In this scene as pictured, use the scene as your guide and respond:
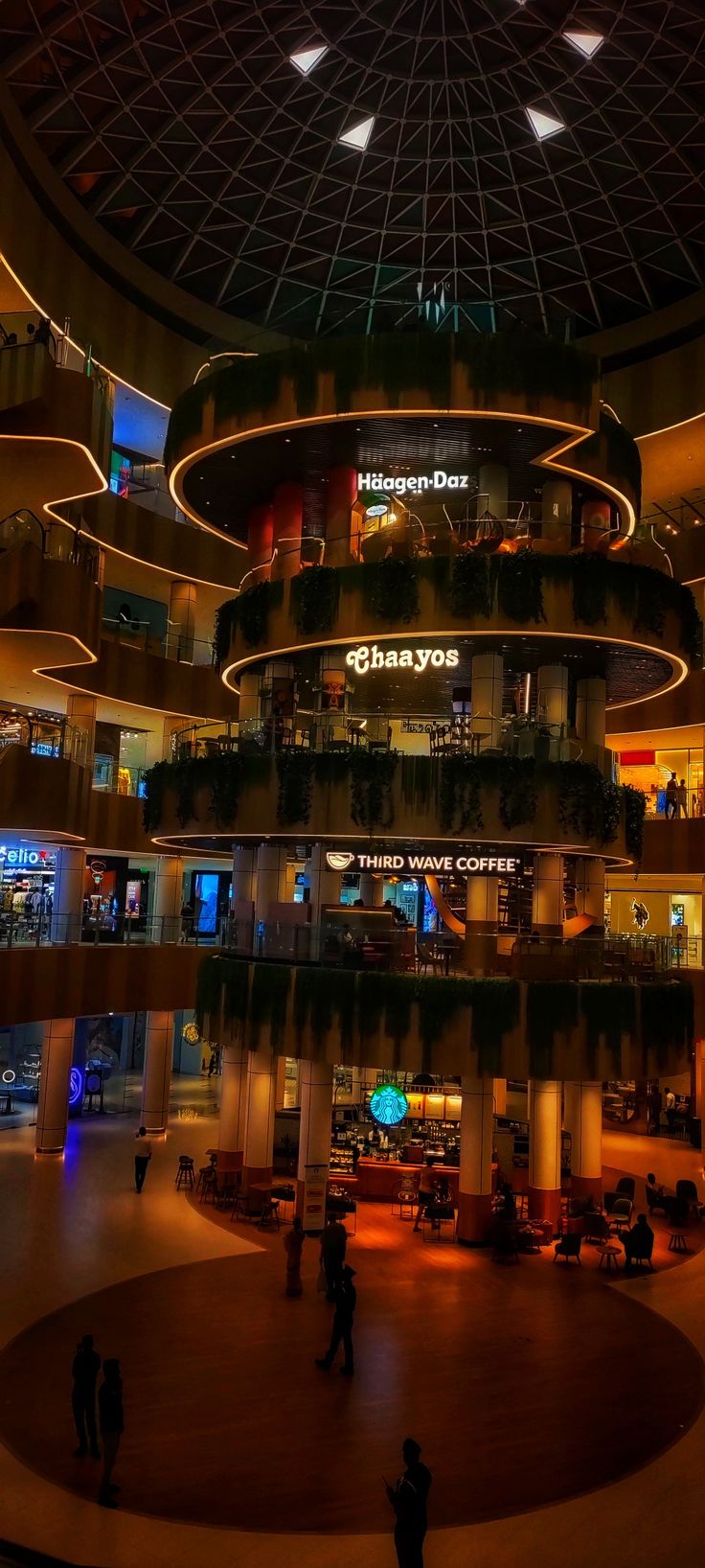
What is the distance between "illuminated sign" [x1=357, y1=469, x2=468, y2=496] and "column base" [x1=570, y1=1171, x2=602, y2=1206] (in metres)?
17.7

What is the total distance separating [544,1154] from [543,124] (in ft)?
99.5

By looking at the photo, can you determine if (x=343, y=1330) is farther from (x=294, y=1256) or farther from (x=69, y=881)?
(x=69, y=881)

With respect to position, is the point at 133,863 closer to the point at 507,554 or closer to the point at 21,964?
the point at 21,964

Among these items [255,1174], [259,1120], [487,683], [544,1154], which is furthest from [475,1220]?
[487,683]

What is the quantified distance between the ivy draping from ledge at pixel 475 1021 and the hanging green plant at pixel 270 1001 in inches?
1.1

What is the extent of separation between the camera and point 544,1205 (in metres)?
27.4

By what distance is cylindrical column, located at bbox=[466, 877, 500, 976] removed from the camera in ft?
85.7

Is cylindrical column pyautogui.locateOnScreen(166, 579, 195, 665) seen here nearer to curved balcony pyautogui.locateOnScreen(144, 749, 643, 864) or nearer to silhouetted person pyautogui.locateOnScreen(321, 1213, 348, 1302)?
curved balcony pyautogui.locateOnScreen(144, 749, 643, 864)

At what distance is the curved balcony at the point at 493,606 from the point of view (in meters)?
25.8

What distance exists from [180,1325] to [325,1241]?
9.86ft

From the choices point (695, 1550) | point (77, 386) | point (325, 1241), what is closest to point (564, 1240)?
point (325, 1241)

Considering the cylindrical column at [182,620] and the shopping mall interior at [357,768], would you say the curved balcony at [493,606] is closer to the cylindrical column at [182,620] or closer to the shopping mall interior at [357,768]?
the shopping mall interior at [357,768]

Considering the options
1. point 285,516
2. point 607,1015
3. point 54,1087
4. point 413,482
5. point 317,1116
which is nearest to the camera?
point 607,1015

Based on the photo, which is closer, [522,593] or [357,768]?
[522,593]
